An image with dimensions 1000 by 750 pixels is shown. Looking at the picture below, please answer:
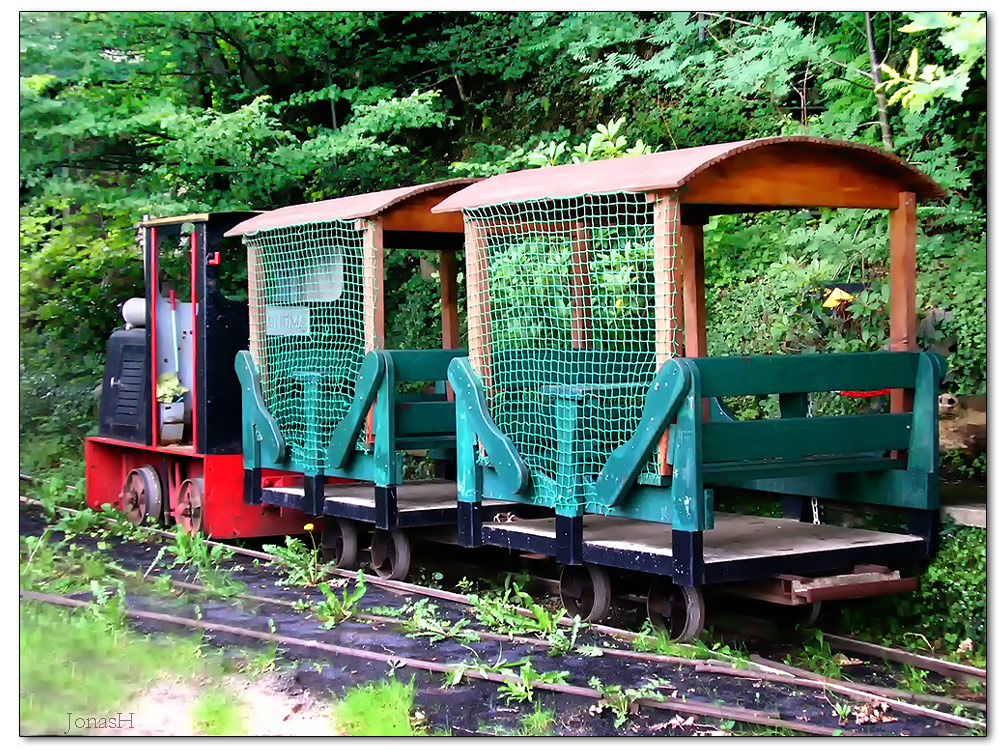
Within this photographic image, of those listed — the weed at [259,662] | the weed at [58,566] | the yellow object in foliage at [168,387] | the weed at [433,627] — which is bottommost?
the weed at [259,662]

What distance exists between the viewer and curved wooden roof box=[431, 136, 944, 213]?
6.67 metres

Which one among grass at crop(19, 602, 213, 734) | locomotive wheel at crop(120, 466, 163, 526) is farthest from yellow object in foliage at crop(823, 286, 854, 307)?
locomotive wheel at crop(120, 466, 163, 526)

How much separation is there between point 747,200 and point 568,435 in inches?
64.7

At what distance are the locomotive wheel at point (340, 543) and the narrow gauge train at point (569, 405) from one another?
0.02 meters

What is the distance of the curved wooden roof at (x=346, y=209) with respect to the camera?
8906mm

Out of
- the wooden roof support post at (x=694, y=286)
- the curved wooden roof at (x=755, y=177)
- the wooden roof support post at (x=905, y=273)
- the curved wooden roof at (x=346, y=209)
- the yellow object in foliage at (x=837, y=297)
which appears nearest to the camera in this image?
the curved wooden roof at (x=755, y=177)

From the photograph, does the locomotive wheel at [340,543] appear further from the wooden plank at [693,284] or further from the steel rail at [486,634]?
the wooden plank at [693,284]

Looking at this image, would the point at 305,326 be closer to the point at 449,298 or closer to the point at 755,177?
the point at 449,298

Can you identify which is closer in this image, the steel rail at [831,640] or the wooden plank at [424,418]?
the steel rail at [831,640]

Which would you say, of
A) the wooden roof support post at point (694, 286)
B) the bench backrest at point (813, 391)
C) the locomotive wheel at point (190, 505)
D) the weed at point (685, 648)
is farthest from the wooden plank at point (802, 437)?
the locomotive wheel at point (190, 505)

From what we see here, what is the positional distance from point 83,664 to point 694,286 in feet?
14.6

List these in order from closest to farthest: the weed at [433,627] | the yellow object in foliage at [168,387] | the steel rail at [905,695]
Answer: the steel rail at [905,695] < the weed at [433,627] < the yellow object in foliage at [168,387]

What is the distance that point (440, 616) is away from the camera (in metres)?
7.92

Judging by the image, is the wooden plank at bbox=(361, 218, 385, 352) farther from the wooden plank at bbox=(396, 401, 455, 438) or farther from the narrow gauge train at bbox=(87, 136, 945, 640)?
the wooden plank at bbox=(396, 401, 455, 438)
